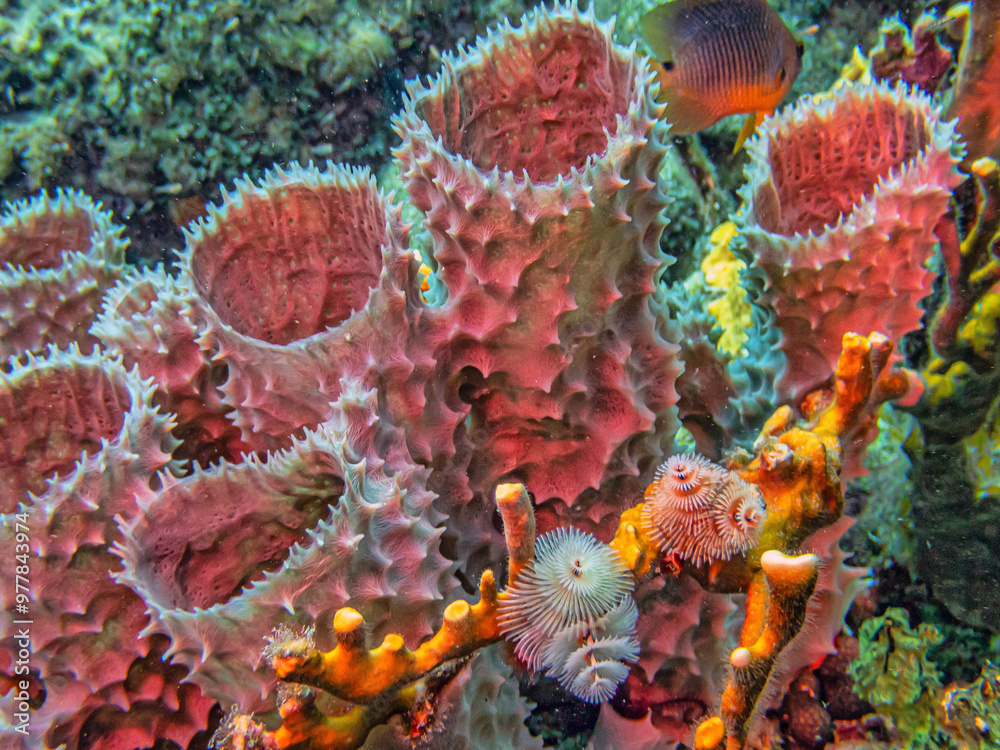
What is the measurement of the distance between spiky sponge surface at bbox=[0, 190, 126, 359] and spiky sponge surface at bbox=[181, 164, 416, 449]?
67 centimetres

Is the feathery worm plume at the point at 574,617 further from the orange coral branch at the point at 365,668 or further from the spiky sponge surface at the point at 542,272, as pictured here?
the spiky sponge surface at the point at 542,272

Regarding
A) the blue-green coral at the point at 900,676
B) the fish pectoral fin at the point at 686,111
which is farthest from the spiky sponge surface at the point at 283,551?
the fish pectoral fin at the point at 686,111

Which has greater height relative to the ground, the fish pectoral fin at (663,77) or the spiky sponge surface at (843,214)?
the fish pectoral fin at (663,77)

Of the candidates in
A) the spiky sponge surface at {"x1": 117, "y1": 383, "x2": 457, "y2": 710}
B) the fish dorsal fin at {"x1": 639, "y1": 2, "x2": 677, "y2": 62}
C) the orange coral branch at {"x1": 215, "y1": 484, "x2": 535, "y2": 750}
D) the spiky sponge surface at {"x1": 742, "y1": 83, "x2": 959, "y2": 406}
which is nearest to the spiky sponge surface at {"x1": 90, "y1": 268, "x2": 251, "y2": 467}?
the spiky sponge surface at {"x1": 117, "y1": 383, "x2": 457, "y2": 710}

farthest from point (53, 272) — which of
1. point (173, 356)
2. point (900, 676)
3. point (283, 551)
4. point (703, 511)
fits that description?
point (900, 676)

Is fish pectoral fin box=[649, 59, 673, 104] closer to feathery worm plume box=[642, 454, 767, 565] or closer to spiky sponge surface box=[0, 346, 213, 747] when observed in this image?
feathery worm plume box=[642, 454, 767, 565]

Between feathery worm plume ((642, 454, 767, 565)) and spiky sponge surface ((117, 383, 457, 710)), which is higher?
spiky sponge surface ((117, 383, 457, 710))

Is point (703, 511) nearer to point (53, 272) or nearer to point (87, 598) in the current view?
point (87, 598)

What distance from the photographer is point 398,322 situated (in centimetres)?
173

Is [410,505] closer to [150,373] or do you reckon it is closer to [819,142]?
[150,373]

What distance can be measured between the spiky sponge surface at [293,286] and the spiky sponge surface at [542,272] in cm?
20

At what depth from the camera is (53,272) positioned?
2.27 metres

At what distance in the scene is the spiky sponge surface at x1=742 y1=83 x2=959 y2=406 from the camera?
189 centimetres

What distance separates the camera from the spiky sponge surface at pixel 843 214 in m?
1.89
